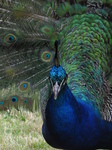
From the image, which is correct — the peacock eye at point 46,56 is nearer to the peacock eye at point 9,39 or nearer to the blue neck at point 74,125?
the peacock eye at point 9,39

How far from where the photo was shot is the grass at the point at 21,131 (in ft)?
9.73

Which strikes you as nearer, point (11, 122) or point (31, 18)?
point (31, 18)

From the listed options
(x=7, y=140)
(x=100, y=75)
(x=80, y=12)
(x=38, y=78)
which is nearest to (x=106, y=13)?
(x=80, y=12)

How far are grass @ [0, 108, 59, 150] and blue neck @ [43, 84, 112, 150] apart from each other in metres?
0.69

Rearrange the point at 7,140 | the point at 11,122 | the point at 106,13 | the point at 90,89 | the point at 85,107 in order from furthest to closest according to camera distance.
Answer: the point at 11,122 < the point at 7,140 < the point at 106,13 < the point at 90,89 < the point at 85,107

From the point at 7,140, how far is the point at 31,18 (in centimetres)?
105

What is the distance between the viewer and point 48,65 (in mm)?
3205

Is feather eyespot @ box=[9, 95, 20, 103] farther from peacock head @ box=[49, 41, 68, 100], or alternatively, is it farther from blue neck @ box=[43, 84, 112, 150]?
peacock head @ box=[49, 41, 68, 100]

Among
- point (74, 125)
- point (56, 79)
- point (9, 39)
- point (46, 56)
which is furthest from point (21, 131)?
point (56, 79)

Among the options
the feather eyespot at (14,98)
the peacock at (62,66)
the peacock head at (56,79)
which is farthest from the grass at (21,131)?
the peacock head at (56,79)

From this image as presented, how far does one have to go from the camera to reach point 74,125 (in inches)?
85.4

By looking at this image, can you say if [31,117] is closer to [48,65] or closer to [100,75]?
[48,65]

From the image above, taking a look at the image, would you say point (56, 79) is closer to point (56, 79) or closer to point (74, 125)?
point (56, 79)

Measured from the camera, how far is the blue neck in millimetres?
2109
